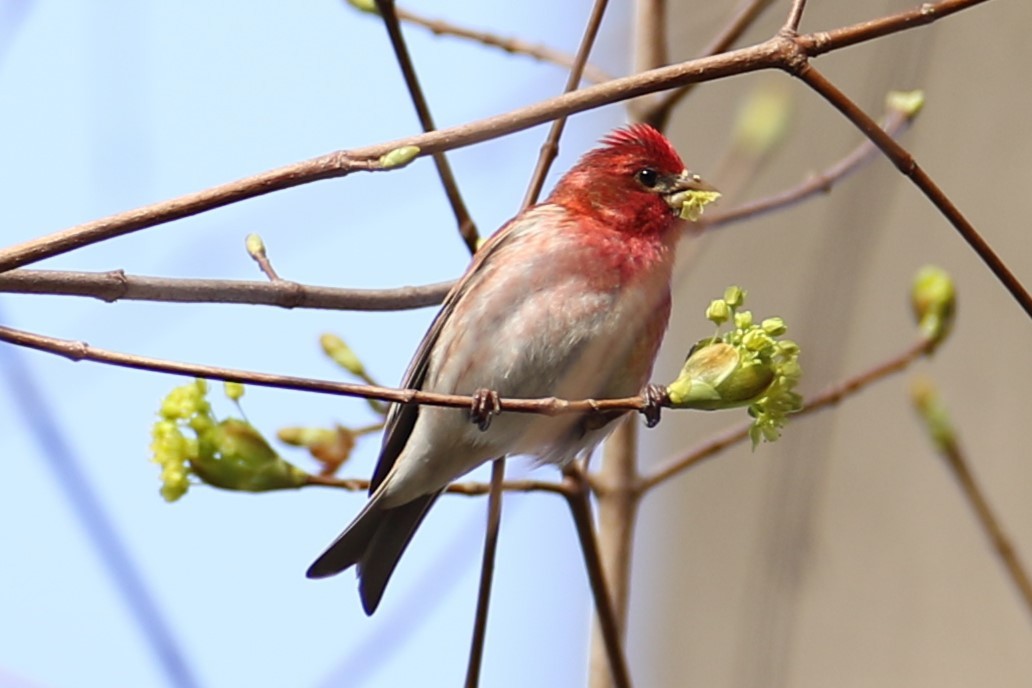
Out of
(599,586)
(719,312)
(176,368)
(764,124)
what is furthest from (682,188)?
(176,368)

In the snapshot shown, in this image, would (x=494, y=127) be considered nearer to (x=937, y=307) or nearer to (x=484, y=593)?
(x=484, y=593)

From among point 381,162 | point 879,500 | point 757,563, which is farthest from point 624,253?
point 879,500

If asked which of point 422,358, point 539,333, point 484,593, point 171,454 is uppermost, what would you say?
point 422,358

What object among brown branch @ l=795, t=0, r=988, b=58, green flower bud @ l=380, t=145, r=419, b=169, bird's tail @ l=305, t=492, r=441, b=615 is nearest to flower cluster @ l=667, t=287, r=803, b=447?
brown branch @ l=795, t=0, r=988, b=58

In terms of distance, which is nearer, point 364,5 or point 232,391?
point 232,391

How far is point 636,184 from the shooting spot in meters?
4.14

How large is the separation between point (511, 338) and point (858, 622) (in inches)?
139

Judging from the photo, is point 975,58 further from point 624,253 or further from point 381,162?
point 381,162

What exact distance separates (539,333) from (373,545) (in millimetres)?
827

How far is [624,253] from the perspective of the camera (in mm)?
3928

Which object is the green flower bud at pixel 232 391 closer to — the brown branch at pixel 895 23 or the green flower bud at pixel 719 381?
the green flower bud at pixel 719 381

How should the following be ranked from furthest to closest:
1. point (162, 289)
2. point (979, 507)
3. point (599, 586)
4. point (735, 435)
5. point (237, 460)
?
point (735, 435), point (237, 460), point (599, 586), point (979, 507), point (162, 289)

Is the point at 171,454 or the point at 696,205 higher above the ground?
Result: the point at 696,205

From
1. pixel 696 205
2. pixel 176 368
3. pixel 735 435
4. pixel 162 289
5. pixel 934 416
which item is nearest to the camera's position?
pixel 176 368
